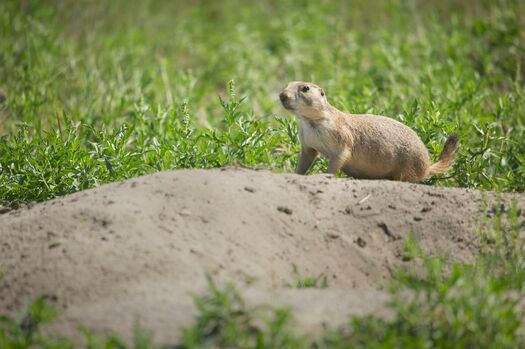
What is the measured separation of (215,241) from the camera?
4.16 meters

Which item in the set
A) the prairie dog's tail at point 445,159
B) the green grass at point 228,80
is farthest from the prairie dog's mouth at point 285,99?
the prairie dog's tail at point 445,159

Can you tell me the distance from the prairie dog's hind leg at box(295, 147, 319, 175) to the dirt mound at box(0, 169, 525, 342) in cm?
56

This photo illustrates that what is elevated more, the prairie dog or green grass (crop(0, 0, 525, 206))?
the prairie dog

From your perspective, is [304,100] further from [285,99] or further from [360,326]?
[360,326]

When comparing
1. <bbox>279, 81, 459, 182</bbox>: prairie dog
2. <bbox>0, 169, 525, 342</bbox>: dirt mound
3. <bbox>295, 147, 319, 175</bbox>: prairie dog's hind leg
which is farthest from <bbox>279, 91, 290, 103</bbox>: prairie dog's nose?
<bbox>0, 169, 525, 342</bbox>: dirt mound

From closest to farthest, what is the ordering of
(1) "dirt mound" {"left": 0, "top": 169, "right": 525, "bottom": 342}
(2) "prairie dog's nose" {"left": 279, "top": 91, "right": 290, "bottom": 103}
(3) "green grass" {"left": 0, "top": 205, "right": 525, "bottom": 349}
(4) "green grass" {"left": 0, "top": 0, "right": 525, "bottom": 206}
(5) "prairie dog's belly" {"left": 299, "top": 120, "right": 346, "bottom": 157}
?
(3) "green grass" {"left": 0, "top": 205, "right": 525, "bottom": 349} < (1) "dirt mound" {"left": 0, "top": 169, "right": 525, "bottom": 342} < (2) "prairie dog's nose" {"left": 279, "top": 91, "right": 290, "bottom": 103} < (5) "prairie dog's belly" {"left": 299, "top": 120, "right": 346, "bottom": 157} < (4) "green grass" {"left": 0, "top": 0, "right": 525, "bottom": 206}

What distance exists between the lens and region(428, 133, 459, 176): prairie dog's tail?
18.3 feet

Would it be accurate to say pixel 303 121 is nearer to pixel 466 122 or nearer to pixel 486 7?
pixel 466 122

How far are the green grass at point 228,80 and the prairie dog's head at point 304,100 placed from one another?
1.18ft

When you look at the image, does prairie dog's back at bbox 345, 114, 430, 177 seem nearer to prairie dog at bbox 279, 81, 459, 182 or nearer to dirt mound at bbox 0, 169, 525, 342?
prairie dog at bbox 279, 81, 459, 182

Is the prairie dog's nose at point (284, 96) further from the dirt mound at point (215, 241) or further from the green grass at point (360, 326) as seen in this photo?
the green grass at point (360, 326)

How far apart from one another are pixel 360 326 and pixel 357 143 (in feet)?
7.44

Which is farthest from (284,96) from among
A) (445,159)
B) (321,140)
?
(445,159)

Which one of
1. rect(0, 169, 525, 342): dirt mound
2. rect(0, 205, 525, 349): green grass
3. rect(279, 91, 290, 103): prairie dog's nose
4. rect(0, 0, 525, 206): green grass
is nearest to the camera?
rect(0, 205, 525, 349): green grass
